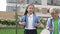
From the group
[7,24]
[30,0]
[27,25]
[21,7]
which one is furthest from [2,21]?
[27,25]

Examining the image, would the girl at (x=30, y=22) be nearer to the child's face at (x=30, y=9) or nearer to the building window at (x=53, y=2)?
the child's face at (x=30, y=9)

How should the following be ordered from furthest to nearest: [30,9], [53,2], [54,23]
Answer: [53,2] → [30,9] → [54,23]

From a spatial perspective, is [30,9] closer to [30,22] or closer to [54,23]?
[30,22]

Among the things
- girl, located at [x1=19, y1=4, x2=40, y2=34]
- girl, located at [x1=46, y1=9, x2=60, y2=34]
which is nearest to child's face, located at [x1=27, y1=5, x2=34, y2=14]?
girl, located at [x1=19, y1=4, x2=40, y2=34]

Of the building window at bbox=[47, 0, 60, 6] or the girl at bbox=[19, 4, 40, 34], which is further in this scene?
the building window at bbox=[47, 0, 60, 6]

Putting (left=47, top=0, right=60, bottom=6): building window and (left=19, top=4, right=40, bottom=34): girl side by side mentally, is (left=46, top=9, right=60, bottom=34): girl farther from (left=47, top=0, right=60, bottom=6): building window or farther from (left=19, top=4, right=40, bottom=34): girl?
(left=47, top=0, right=60, bottom=6): building window

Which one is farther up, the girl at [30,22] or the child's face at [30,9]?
the child's face at [30,9]

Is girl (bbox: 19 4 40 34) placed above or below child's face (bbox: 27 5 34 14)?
below

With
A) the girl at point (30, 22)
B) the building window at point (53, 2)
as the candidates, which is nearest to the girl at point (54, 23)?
the girl at point (30, 22)

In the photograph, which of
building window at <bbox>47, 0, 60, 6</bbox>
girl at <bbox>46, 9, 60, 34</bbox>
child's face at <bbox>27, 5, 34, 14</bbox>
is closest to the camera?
girl at <bbox>46, 9, 60, 34</bbox>

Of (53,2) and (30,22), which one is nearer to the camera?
(30,22)

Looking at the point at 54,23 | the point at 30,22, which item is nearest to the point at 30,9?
the point at 30,22

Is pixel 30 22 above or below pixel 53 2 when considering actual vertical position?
above

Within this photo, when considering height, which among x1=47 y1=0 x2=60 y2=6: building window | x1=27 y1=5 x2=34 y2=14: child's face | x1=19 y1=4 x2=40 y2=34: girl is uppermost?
x1=27 y1=5 x2=34 y2=14: child's face
